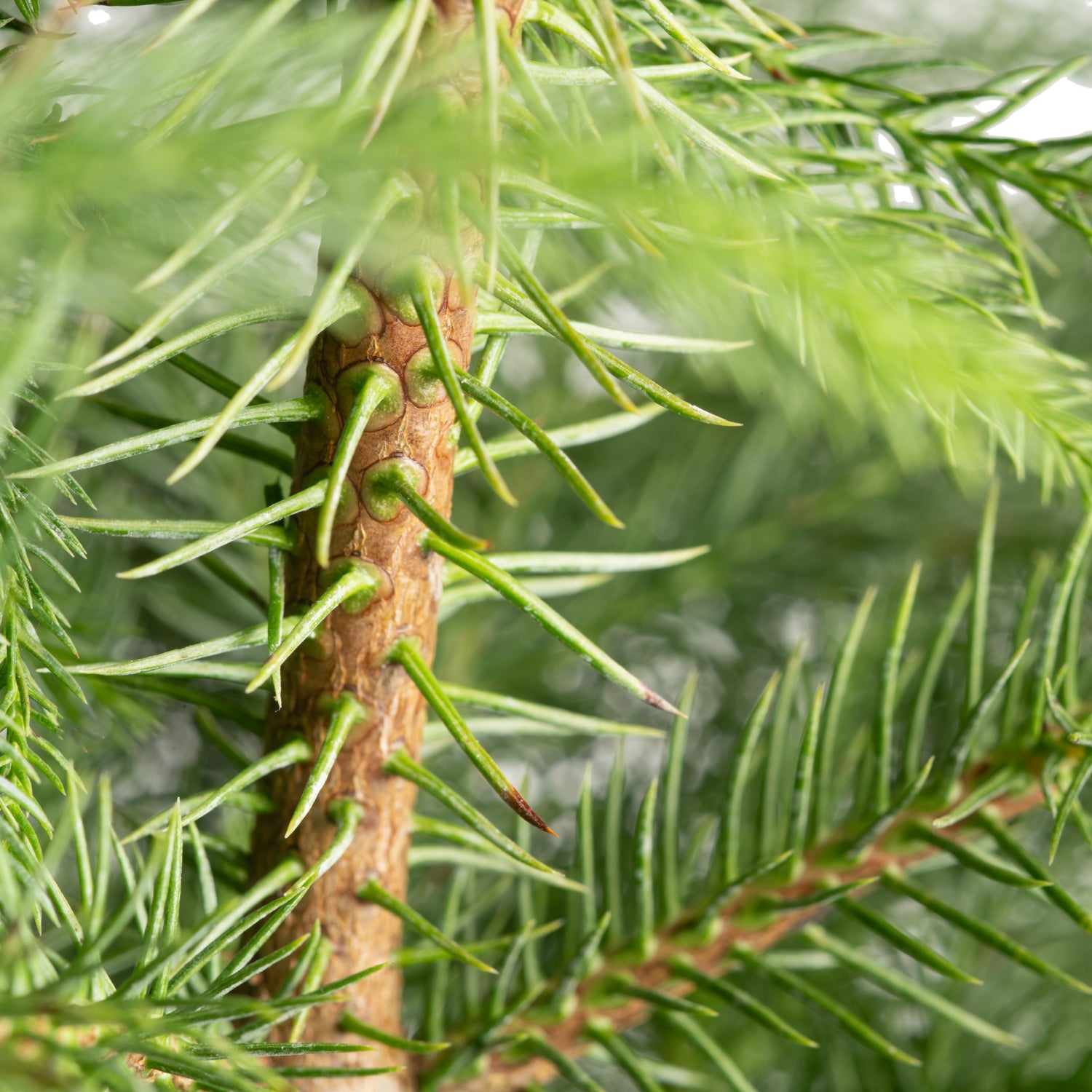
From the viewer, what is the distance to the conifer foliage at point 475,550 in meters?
0.14

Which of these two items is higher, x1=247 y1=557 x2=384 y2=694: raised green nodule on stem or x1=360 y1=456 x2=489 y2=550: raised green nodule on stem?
x1=360 y1=456 x2=489 y2=550: raised green nodule on stem

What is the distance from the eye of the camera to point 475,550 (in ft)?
0.60

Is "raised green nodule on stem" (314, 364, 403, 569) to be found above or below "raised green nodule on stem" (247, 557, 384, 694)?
above

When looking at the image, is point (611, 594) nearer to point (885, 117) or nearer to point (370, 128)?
point (885, 117)

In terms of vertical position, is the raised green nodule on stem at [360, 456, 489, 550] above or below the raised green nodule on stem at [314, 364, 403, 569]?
below

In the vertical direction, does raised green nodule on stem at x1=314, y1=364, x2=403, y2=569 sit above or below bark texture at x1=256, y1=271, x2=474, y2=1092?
above

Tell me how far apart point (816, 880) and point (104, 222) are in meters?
0.24

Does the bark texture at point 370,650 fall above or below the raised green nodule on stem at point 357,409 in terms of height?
below

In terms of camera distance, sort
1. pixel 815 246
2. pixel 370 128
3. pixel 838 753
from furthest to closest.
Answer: pixel 838 753 → pixel 815 246 → pixel 370 128

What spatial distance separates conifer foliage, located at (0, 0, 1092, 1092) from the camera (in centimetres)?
14

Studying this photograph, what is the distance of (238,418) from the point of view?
18 centimetres

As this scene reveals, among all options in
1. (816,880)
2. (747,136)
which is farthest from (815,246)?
(816,880)

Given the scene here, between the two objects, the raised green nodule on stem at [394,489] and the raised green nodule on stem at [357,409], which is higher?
the raised green nodule on stem at [357,409]

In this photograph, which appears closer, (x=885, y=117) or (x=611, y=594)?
(x=885, y=117)
